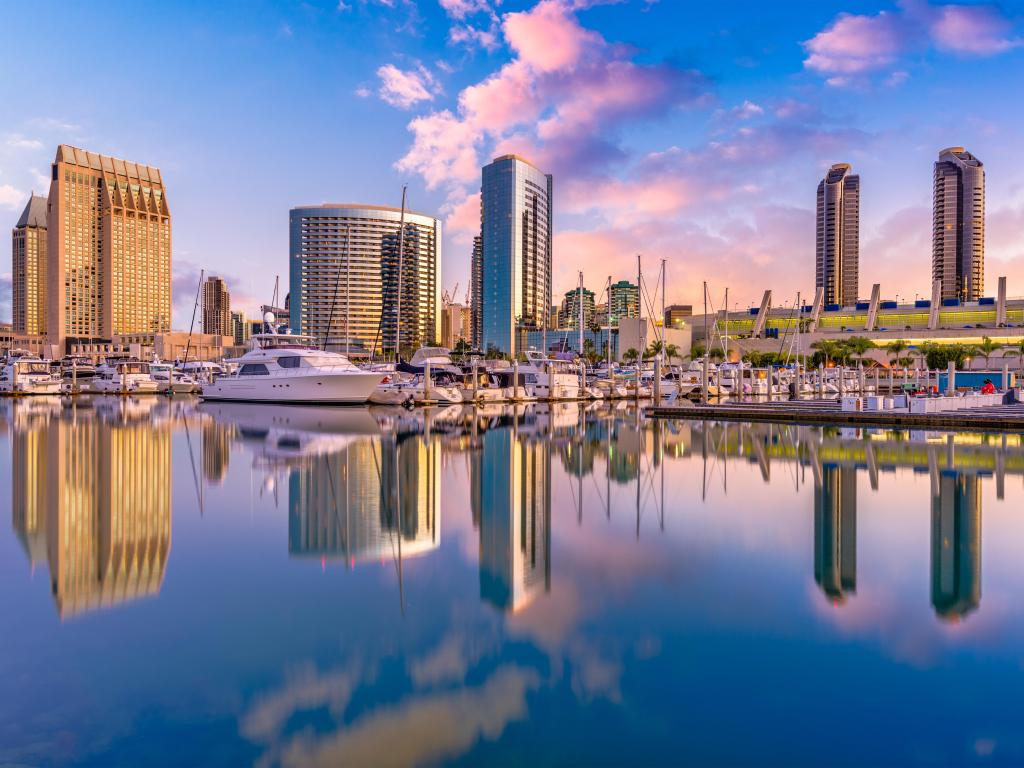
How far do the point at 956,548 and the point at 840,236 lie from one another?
21051 centimetres

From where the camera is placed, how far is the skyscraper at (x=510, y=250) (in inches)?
6521

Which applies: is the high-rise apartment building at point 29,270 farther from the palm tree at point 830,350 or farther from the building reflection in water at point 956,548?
the building reflection in water at point 956,548

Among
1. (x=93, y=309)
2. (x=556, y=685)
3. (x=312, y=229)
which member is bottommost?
(x=556, y=685)

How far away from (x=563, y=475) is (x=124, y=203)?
173m

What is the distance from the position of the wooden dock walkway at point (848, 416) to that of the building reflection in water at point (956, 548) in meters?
19.4

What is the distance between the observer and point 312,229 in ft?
480

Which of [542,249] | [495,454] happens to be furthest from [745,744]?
[542,249]

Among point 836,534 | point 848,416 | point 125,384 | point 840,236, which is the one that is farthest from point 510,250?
point 836,534

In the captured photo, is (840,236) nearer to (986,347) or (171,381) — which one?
(986,347)

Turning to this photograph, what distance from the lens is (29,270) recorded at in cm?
19075

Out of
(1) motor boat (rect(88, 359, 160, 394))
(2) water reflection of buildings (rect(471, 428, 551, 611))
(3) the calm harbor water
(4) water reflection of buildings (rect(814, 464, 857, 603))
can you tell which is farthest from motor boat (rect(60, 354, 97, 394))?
(4) water reflection of buildings (rect(814, 464, 857, 603))

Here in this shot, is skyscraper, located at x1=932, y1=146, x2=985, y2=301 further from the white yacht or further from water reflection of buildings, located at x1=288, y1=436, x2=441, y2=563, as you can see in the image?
water reflection of buildings, located at x1=288, y1=436, x2=441, y2=563

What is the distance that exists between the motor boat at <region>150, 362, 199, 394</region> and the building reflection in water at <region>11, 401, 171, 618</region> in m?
46.5

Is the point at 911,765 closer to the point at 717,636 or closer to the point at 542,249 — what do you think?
the point at 717,636
